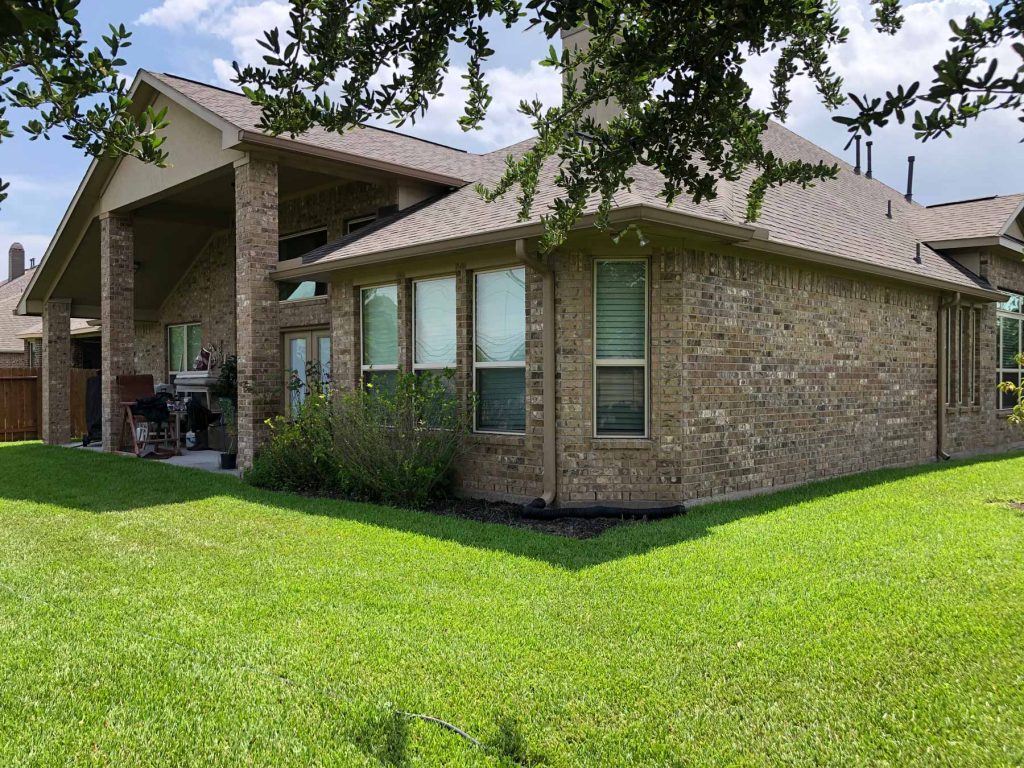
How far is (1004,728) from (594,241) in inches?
240

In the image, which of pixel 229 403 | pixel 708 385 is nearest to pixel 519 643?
pixel 708 385


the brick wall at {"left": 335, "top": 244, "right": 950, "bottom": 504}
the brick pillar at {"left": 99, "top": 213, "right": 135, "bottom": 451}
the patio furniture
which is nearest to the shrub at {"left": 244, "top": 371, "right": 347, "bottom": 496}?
the brick wall at {"left": 335, "top": 244, "right": 950, "bottom": 504}

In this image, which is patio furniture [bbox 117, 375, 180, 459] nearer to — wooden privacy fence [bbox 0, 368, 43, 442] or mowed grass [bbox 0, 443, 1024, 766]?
wooden privacy fence [bbox 0, 368, 43, 442]

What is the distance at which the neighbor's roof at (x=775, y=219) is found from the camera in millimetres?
9148

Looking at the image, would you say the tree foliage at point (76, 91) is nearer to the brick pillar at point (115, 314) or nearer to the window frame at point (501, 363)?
the window frame at point (501, 363)

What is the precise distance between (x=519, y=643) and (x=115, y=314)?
43.8 feet

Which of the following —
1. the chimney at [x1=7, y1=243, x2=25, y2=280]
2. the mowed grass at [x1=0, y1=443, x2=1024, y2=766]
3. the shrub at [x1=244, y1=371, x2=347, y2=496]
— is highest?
the chimney at [x1=7, y1=243, x2=25, y2=280]

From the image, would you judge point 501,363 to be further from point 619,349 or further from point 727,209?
point 727,209

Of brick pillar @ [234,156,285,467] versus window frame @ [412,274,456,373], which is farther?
brick pillar @ [234,156,285,467]

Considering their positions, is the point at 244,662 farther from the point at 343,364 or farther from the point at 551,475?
the point at 343,364

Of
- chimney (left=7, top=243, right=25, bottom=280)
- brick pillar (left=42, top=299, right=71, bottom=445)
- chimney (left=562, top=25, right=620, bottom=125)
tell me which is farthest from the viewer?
chimney (left=7, top=243, right=25, bottom=280)

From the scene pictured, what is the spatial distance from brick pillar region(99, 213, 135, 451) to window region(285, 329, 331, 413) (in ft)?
12.0

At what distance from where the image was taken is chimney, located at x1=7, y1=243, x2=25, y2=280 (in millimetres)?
40656

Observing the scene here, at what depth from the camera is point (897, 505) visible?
8.56 metres
